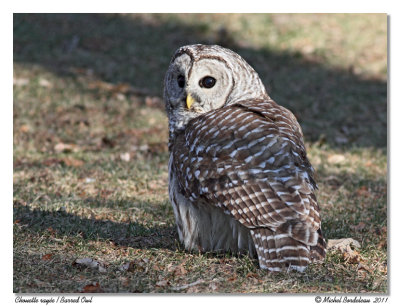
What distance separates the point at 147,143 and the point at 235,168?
4870mm

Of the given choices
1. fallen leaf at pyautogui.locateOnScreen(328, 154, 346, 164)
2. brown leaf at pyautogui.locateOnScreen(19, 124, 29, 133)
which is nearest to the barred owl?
fallen leaf at pyautogui.locateOnScreen(328, 154, 346, 164)

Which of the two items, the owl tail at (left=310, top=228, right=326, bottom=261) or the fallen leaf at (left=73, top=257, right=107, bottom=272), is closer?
the owl tail at (left=310, top=228, right=326, bottom=261)

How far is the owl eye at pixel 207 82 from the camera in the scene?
17.2 ft

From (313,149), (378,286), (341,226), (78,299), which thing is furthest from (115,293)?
(313,149)

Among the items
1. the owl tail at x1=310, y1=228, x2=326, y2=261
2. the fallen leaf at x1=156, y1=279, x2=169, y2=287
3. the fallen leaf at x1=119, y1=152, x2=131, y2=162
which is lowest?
the fallen leaf at x1=156, y1=279, x2=169, y2=287

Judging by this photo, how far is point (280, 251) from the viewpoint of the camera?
4.21 meters

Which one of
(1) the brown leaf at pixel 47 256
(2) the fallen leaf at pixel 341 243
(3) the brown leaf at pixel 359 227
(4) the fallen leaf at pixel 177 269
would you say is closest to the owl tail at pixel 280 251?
(4) the fallen leaf at pixel 177 269

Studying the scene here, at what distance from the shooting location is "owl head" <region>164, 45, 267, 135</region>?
205 inches

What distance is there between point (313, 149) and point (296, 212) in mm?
4923

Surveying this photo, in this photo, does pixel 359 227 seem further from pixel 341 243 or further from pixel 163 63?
pixel 163 63

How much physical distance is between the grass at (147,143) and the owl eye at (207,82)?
1412 mm

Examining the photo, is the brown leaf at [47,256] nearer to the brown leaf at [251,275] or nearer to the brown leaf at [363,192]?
the brown leaf at [251,275]

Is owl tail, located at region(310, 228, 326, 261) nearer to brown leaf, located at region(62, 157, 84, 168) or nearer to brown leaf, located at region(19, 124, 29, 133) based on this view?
brown leaf, located at region(62, 157, 84, 168)

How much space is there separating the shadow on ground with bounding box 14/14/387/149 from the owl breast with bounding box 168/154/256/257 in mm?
5434
